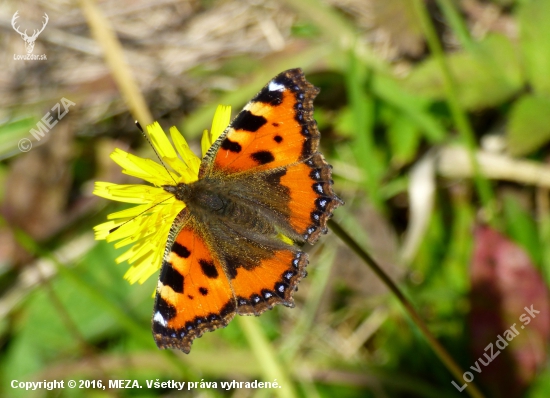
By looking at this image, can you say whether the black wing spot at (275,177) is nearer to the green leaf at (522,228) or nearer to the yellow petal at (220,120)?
the yellow petal at (220,120)

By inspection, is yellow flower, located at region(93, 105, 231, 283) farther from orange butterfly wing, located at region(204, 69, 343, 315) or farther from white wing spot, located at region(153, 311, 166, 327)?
white wing spot, located at region(153, 311, 166, 327)

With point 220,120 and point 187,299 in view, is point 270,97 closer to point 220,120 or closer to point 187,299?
point 220,120

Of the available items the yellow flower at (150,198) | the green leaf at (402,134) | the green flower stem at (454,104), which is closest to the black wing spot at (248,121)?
the yellow flower at (150,198)

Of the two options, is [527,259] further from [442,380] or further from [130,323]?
[130,323]

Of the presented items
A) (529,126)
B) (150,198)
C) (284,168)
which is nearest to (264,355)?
(150,198)

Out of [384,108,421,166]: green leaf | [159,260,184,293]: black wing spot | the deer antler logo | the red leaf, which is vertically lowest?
the red leaf

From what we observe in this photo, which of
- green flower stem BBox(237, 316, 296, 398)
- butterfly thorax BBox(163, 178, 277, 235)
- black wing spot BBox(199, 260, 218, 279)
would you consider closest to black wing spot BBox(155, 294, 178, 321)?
black wing spot BBox(199, 260, 218, 279)

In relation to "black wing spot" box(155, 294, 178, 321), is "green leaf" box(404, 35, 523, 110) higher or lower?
lower
